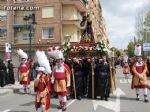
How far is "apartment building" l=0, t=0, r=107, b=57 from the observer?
172 feet

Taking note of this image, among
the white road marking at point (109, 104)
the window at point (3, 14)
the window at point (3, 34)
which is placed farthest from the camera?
the window at point (3, 14)

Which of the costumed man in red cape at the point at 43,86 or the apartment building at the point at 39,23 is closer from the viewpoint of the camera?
the costumed man in red cape at the point at 43,86

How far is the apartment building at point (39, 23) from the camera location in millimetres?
52562

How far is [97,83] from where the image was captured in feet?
55.9

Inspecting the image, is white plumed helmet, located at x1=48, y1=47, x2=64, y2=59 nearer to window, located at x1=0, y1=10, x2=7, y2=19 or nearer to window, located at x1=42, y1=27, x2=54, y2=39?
window, located at x1=42, y1=27, x2=54, y2=39

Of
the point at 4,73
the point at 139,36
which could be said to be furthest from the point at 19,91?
the point at 139,36

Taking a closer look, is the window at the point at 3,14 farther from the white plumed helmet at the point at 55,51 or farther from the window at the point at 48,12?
the white plumed helmet at the point at 55,51

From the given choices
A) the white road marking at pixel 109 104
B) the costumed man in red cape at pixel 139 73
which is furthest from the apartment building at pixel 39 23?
the white road marking at pixel 109 104

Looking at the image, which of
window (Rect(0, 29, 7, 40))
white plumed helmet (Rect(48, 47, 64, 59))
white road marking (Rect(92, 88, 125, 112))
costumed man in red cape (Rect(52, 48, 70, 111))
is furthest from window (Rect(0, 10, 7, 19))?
white plumed helmet (Rect(48, 47, 64, 59))

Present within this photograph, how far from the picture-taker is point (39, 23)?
5328cm

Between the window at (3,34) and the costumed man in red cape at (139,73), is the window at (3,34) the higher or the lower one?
the higher one

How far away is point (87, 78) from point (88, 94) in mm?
695

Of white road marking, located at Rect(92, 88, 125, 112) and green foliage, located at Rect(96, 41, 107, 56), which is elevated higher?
green foliage, located at Rect(96, 41, 107, 56)

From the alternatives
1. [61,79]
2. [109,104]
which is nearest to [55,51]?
[61,79]
